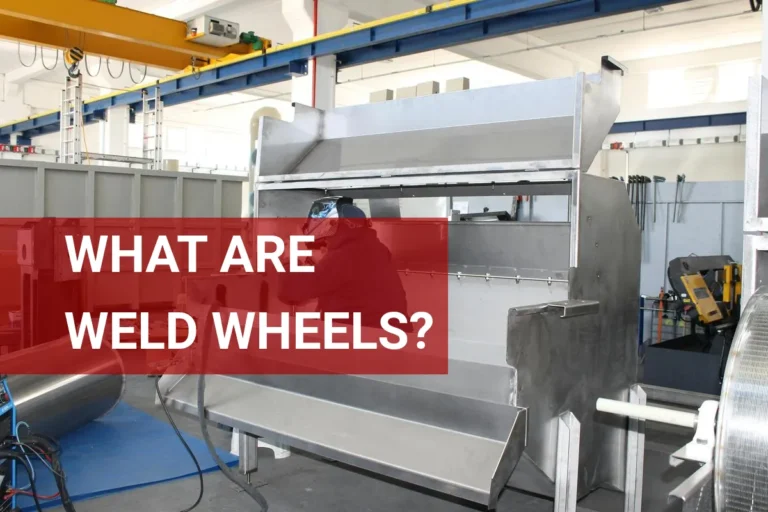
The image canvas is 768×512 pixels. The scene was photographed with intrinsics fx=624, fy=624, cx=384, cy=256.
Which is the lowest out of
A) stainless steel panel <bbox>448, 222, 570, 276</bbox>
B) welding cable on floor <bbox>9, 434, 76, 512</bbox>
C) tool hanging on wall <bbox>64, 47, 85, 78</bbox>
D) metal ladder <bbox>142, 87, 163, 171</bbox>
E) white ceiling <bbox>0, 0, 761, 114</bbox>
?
welding cable on floor <bbox>9, 434, 76, 512</bbox>

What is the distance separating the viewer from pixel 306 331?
2.35 meters

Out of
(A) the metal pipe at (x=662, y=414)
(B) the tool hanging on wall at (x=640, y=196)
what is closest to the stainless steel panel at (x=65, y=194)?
(A) the metal pipe at (x=662, y=414)

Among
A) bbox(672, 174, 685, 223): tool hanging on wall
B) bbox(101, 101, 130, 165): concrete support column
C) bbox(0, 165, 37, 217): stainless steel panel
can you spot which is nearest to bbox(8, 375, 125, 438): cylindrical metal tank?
bbox(0, 165, 37, 217): stainless steel panel

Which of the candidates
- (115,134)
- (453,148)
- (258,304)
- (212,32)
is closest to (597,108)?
(453,148)

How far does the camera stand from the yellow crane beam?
5.02 meters

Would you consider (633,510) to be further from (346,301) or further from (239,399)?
(239,399)

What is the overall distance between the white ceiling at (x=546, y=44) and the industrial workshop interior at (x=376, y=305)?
2316 millimetres

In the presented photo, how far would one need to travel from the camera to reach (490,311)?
9.57 feet

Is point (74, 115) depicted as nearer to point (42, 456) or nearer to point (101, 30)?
point (101, 30)

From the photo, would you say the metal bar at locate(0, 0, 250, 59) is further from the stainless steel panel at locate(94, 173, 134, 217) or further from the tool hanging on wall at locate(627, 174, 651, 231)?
the tool hanging on wall at locate(627, 174, 651, 231)

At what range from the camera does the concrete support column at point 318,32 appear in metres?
5.20

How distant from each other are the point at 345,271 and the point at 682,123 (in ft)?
26.0

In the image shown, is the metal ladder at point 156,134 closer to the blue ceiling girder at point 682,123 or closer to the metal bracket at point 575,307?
the metal bracket at point 575,307

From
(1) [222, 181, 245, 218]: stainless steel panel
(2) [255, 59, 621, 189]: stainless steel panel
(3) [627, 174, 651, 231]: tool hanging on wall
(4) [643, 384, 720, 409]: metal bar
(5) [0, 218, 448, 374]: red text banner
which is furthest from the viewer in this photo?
(3) [627, 174, 651, 231]: tool hanging on wall
